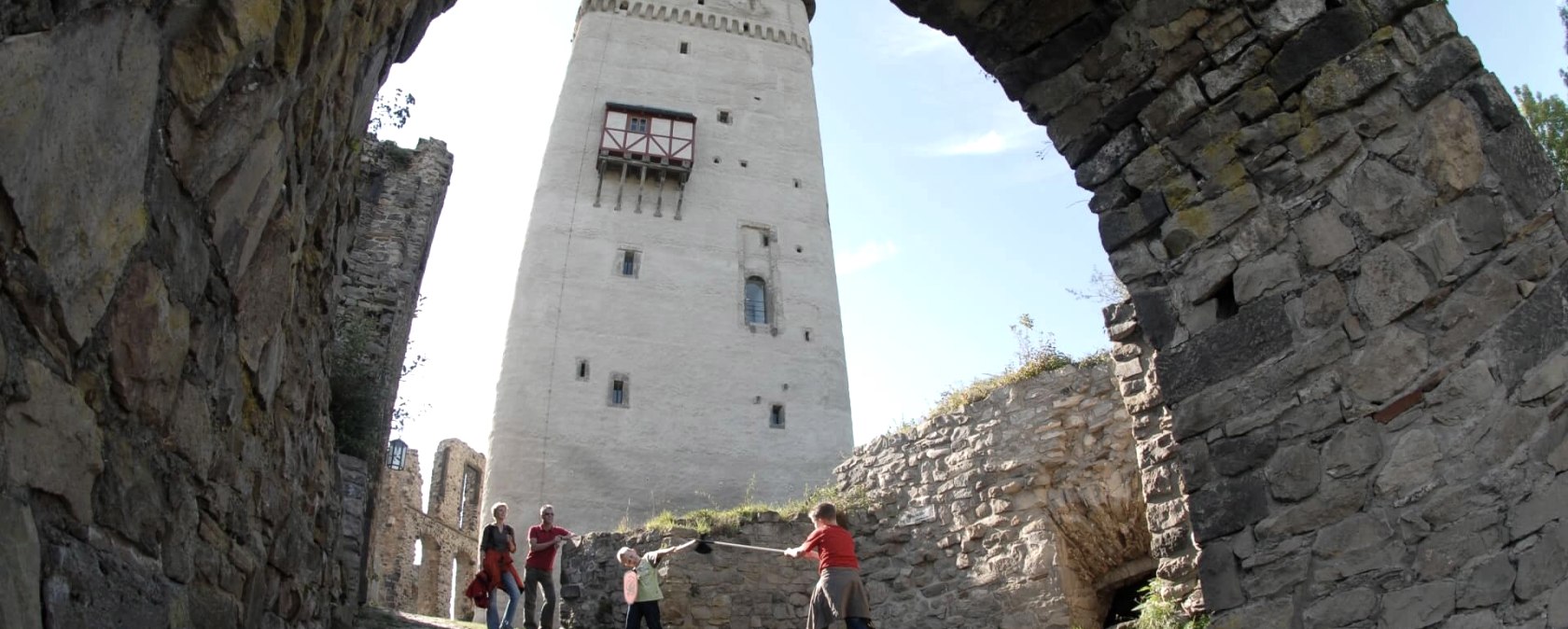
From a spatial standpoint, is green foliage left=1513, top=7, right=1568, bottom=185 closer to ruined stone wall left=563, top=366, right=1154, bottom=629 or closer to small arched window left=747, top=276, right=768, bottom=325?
ruined stone wall left=563, top=366, right=1154, bottom=629

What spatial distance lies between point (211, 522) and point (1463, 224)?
392cm

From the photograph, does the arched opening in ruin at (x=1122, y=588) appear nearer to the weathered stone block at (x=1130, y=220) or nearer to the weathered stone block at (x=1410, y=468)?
the weathered stone block at (x=1130, y=220)

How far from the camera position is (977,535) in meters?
10.2

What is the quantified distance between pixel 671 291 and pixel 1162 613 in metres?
14.8

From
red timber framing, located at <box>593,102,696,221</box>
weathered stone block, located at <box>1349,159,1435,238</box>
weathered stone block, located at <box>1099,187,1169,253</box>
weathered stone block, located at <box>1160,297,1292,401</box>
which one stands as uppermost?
red timber framing, located at <box>593,102,696,221</box>

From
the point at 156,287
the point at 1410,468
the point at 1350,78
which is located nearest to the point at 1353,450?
the point at 1410,468

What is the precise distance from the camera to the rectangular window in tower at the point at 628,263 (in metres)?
21.4

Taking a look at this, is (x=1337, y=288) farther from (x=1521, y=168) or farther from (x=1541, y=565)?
(x=1541, y=565)

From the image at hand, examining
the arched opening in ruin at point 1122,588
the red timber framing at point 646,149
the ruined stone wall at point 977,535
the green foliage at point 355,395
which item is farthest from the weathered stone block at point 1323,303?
the red timber framing at point 646,149

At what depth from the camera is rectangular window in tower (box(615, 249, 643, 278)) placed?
21.4 m

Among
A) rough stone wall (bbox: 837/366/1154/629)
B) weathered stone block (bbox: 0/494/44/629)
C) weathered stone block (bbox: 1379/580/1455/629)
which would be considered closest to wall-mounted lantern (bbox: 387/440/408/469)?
rough stone wall (bbox: 837/366/1154/629)

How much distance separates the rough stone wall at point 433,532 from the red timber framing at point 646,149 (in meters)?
5.70

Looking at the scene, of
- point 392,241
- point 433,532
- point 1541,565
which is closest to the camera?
point 1541,565

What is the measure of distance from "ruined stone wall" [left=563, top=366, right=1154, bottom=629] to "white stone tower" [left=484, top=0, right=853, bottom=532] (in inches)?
282
